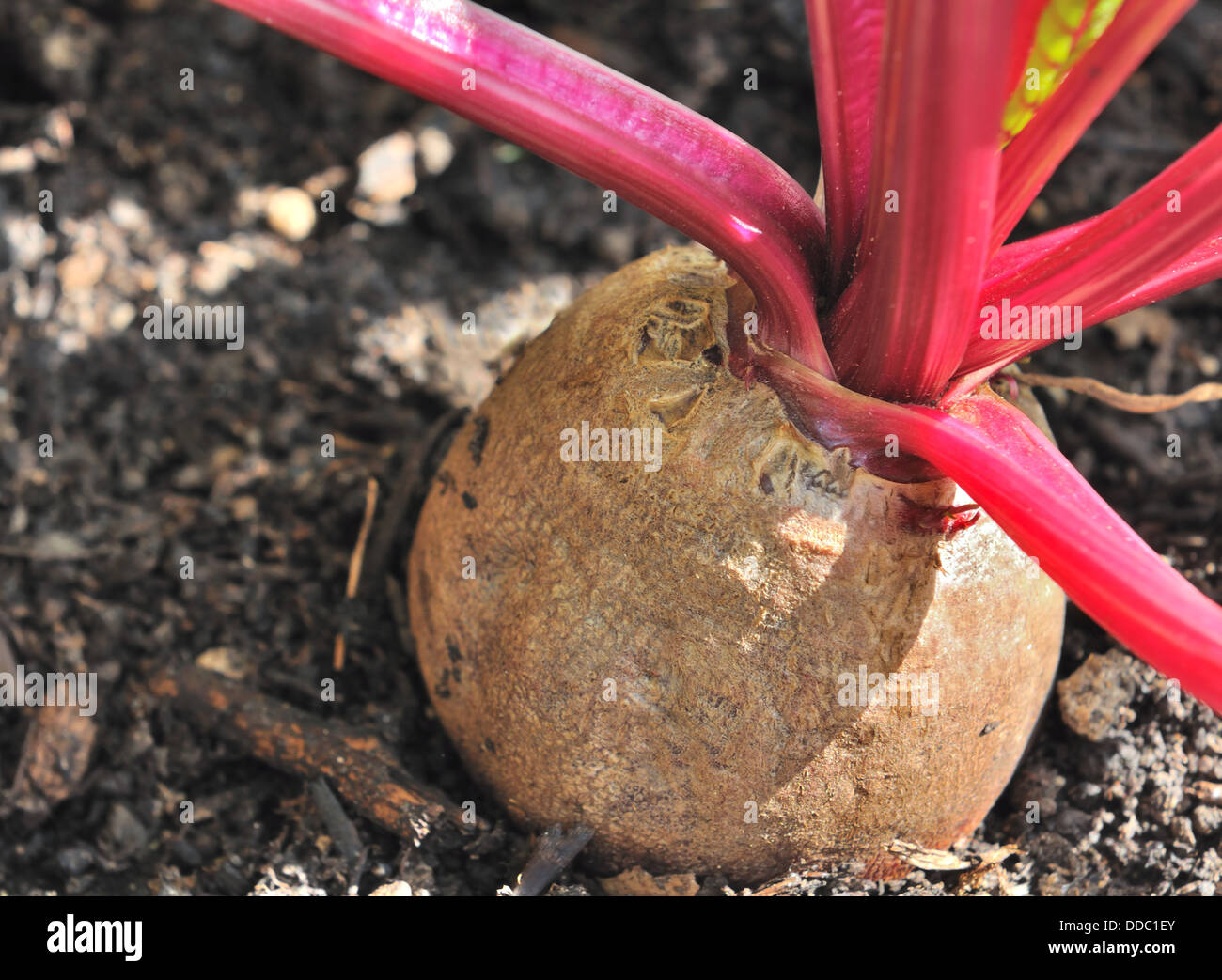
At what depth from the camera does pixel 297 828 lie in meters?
1.74

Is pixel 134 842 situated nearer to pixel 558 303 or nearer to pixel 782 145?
pixel 558 303

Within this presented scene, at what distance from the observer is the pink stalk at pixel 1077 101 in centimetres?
111

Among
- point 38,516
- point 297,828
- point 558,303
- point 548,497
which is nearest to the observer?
point 548,497

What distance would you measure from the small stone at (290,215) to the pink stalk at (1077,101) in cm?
166

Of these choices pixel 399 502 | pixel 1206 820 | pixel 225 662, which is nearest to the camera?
pixel 1206 820

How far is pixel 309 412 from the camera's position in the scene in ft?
7.39

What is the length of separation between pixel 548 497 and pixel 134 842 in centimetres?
91

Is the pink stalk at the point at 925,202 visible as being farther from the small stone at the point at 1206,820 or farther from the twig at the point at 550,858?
the small stone at the point at 1206,820

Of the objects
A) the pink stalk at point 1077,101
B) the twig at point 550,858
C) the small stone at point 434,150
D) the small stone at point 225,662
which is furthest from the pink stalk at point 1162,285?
the small stone at point 434,150

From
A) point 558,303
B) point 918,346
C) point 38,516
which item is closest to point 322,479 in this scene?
point 38,516

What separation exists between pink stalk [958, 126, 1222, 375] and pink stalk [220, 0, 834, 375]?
0.78 feet

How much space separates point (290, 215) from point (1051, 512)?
189 cm

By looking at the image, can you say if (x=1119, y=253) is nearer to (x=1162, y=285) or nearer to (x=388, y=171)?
(x=1162, y=285)

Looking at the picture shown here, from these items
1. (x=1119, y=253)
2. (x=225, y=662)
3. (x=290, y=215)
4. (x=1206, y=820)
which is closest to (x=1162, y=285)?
(x=1119, y=253)
